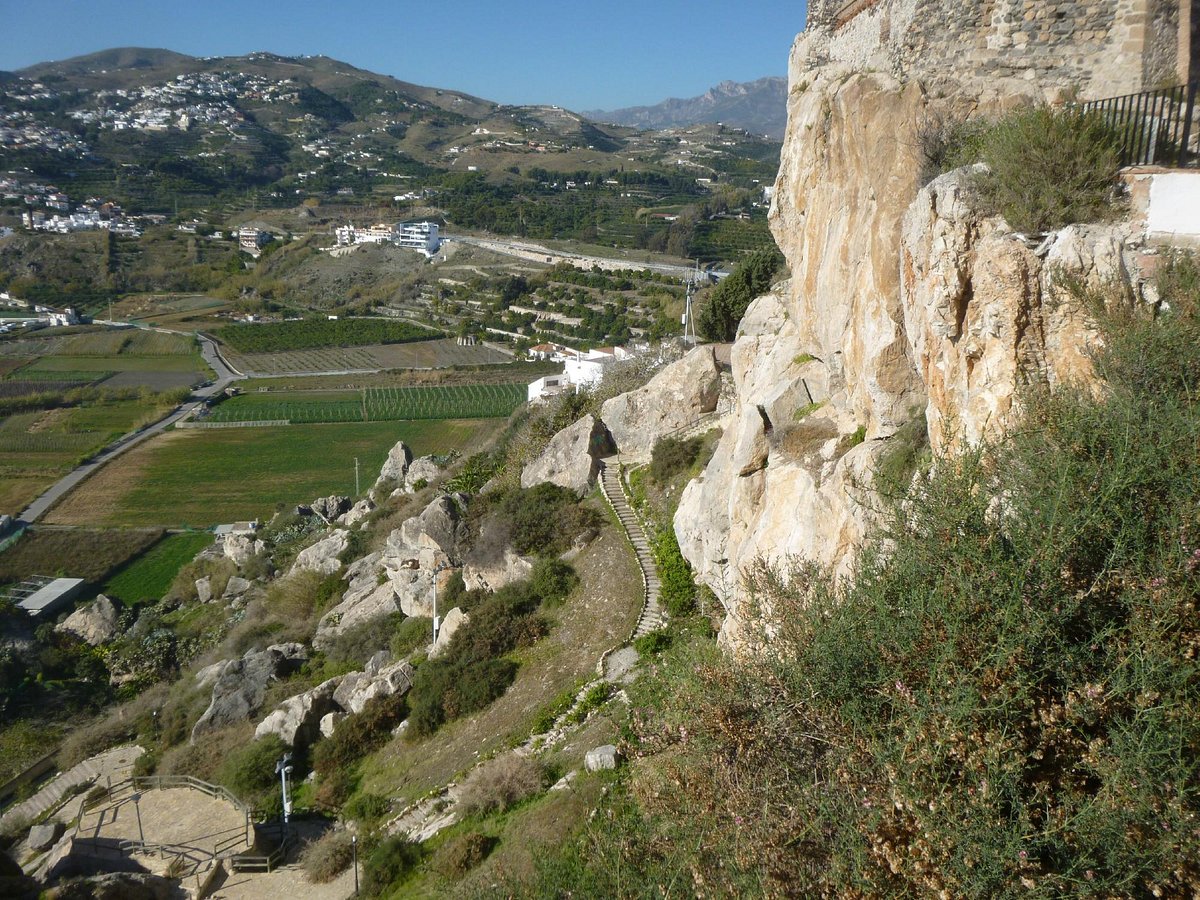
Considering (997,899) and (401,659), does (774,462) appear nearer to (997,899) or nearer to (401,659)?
(997,899)

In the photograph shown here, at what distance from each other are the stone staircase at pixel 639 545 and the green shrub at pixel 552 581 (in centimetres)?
165

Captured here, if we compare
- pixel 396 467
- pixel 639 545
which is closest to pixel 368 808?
pixel 639 545

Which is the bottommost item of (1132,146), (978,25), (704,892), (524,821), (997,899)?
(524,821)

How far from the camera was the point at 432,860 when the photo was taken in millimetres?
12375

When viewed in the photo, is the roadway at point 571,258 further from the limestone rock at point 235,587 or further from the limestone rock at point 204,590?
the limestone rock at point 204,590

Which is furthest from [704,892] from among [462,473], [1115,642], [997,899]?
[462,473]

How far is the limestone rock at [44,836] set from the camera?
1622 cm

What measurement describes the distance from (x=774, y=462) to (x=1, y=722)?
2340cm

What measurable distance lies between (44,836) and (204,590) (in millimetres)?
16041

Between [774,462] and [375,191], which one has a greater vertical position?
[375,191]

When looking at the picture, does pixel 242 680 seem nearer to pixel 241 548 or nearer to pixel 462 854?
pixel 462 854

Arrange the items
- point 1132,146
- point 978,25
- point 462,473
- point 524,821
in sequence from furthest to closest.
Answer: point 462,473 → point 524,821 → point 978,25 → point 1132,146

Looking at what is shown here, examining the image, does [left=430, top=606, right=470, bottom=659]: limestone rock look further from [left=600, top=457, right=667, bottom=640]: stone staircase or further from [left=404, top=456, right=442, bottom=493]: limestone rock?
[left=404, top=456, right=442, bottom=493]: limestone rock

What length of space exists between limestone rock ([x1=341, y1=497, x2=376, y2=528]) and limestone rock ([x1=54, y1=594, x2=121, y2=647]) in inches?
335
